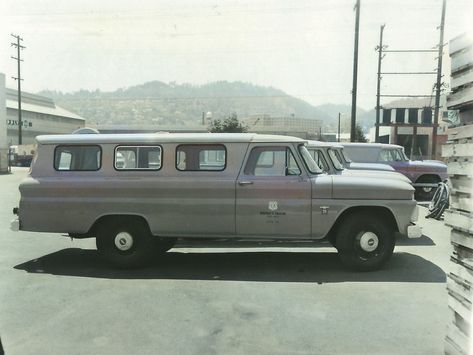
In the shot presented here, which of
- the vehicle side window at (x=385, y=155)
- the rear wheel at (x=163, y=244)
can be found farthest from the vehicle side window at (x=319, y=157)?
the vehicle side window at (x=385, y=155)

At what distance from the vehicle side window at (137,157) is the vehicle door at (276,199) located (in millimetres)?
1388

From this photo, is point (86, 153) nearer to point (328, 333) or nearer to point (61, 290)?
point (61, 290)

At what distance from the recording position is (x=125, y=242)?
Result: 7.27m

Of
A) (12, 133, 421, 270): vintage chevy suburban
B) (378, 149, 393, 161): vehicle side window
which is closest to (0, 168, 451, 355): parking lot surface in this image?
(12, 133, 421, 270): vintage chevy suburban

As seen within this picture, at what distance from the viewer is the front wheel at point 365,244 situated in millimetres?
6984

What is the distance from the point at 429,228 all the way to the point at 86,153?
783 centimetres

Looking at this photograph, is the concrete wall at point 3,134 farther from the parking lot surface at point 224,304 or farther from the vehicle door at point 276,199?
the vehicle door at point 276,199

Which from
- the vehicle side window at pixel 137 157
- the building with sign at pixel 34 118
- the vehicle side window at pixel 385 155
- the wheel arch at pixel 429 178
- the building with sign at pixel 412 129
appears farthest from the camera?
the building with sign at pixel 34 118

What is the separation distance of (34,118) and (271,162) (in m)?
84.2

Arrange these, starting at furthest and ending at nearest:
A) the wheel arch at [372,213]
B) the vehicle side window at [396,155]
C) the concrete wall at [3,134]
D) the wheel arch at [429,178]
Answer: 1. the concrete wall at [3,134]
2. the wheel arch at [429,178]
3. the vehicle side window at [396,155]
4. the wheel arch at [372,213]

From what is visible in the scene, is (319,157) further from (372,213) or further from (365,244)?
(365,244)

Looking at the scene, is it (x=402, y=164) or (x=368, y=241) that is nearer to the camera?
(x=368, y=241)

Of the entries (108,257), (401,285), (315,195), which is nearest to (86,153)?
(108,257)

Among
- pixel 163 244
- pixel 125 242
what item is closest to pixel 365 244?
pixel 163 244
